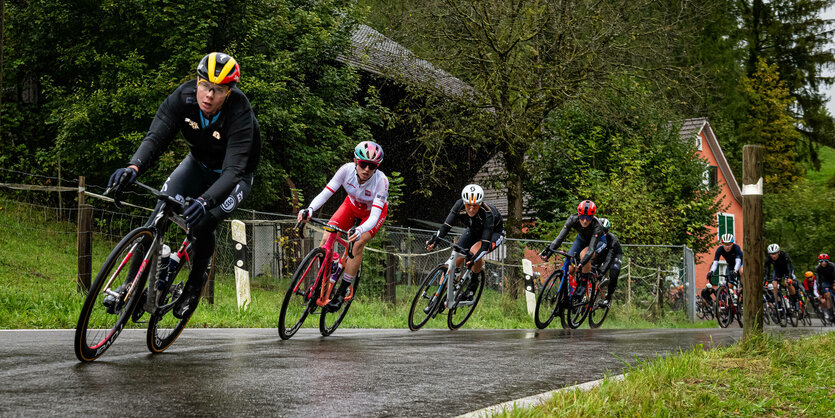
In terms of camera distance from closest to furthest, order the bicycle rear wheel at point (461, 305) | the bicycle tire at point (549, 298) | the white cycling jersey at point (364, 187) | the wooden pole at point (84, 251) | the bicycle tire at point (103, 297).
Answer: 1. the bicycle tire at point (103, 297)
2. the white cycling jersey at point (364, 187)
3. the wooden pole at point (84, 251)
4. the bicycle rear wheel at point (461, 305)
5. the bicycle tire at point (549, 298)

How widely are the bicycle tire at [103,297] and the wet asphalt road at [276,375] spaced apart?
134mm

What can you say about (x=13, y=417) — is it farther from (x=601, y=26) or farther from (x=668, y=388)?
(x=601, y=26)

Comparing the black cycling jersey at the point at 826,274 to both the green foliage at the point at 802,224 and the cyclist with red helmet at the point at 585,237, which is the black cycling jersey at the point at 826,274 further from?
the green foliage at the point at 802,224

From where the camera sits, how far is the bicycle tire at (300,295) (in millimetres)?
8289

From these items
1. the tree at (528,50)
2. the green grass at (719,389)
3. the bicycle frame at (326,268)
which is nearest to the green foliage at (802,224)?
the tree at (528,50)

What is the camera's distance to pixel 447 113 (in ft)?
90.8

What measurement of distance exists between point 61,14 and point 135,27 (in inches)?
94.6

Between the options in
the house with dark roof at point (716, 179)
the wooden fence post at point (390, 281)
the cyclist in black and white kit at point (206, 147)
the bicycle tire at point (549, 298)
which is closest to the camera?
the cyclist in black and white kit at point (206, 147)

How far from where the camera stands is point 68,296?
10172 millimetres

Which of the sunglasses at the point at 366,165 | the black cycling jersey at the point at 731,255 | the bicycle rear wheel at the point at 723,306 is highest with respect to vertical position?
the sunglasses at the point at 366,165

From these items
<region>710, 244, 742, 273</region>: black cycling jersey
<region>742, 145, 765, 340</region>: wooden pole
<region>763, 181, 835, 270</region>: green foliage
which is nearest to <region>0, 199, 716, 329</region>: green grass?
<region>710, 244, 742, 273</region>: black cycling jersey

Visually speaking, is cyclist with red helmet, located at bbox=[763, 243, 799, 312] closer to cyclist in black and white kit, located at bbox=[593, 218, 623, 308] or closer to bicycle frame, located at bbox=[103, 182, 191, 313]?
cyclist in black and white kit, located at bbox=[593, 218, 623, 308]

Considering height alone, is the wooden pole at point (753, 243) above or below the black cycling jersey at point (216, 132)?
below

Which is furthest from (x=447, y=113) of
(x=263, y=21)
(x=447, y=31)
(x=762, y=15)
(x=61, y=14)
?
(x=762, y=15)
